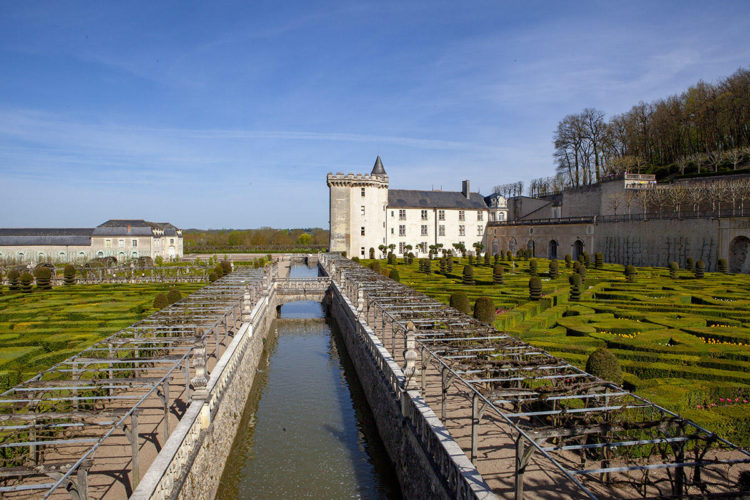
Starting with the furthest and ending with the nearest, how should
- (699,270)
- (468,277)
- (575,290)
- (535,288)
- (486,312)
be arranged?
1. (699,270)
2. (468,277)
3. (575,290)
4. (535,288)
5. (486,312)

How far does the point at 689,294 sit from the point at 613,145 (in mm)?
46647

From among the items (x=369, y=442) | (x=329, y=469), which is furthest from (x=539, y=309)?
(x=329, y=469)

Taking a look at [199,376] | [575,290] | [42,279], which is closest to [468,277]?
[575,290]

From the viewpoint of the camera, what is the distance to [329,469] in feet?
37.3

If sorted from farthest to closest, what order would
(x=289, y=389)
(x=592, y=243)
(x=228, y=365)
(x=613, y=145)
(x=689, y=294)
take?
(x=613, y=145), (x=592, y=243), (x=689, y=294), (x=289, y=389), (x=228, y=365)

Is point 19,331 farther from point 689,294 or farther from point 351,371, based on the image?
point 689,294

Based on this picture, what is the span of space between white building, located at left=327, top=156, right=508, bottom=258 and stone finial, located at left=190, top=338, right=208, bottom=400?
46586 millimetres

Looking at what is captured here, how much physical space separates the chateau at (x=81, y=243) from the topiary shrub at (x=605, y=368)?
182 ft

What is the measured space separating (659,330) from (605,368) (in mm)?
7949

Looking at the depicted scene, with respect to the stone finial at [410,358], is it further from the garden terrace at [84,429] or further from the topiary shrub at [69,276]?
the topiary shrub at [69,276]

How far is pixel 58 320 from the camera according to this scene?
19.4 m

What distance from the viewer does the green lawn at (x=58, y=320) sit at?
521 inches

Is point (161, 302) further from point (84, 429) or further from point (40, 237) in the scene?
point (40, 237)

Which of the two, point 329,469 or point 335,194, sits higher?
point 335,194
